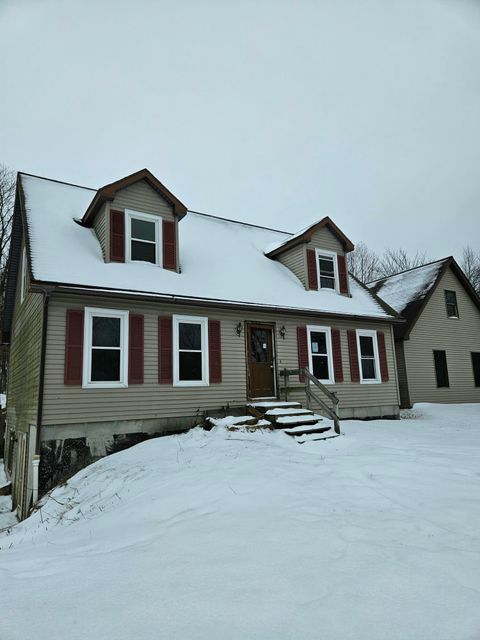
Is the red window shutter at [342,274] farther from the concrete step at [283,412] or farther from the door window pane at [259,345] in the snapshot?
the concrete step at [283,412]

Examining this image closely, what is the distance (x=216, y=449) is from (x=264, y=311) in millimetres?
5534

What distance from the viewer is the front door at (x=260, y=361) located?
12312mm

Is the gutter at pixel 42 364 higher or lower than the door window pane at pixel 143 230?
lower

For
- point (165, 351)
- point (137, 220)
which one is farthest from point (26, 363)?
point (137, 220)

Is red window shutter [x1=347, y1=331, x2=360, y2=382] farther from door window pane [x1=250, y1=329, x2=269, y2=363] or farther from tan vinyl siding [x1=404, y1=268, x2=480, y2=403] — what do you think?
tan vinyl siding [x1=404, y1=268, x2=480, y2=403]

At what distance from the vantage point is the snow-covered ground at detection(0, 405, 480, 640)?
8.48 ft

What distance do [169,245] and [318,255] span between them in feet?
19.3

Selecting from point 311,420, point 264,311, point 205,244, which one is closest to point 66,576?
point 311,420

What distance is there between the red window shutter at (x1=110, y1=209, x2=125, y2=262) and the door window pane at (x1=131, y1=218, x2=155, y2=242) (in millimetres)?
402

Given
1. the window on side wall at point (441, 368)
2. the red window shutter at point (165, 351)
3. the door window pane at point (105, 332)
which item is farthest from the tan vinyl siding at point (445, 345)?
the door window pane at point (105, 332)

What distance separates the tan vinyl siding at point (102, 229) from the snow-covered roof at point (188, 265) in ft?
0.60

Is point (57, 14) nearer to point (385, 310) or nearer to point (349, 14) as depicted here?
point (349, 14)

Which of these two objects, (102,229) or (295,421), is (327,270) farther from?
(102,229)

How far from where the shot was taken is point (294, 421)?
986cm
